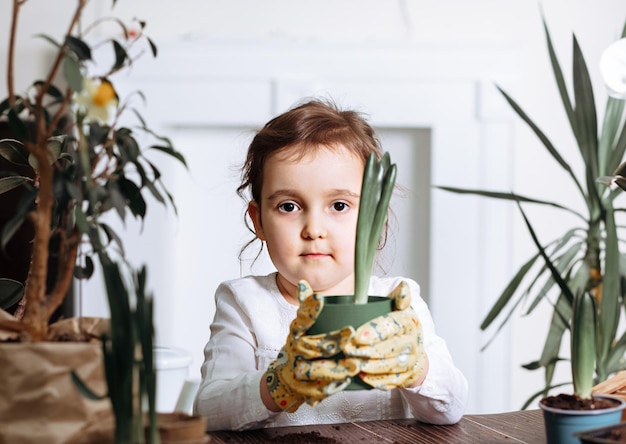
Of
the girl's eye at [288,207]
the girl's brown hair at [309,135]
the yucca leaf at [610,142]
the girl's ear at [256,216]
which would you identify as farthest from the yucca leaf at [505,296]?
the girl's eye at [288,207]

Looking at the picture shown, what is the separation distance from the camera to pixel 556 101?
3.74 metres

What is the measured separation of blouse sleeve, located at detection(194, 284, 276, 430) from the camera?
1.23 metres

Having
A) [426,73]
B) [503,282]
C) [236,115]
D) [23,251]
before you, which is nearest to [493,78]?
[426,73]

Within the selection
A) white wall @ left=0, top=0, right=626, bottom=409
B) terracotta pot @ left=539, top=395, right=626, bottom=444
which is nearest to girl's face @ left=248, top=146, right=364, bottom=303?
terracotta pot @ left=539, top=395, right=626, bottom=444

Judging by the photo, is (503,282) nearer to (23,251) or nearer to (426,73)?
(426,73)

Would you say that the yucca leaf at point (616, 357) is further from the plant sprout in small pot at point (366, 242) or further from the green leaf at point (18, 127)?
the green leaf at point (18, 127)

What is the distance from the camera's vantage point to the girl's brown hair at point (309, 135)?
57.7 inches

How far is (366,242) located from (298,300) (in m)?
0.35

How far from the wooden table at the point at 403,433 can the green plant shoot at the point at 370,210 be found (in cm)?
23

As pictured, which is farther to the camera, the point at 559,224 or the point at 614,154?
the point at 559,224

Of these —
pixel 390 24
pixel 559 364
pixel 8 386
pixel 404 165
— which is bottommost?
pixel 559 364

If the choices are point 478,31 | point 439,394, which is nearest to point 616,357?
point 439,394

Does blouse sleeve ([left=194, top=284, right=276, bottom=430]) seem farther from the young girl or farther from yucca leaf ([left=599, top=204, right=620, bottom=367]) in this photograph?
yucca leaf ([left=599, top=204, right=620, bottom=367])

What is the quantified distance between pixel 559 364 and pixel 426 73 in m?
1.40
